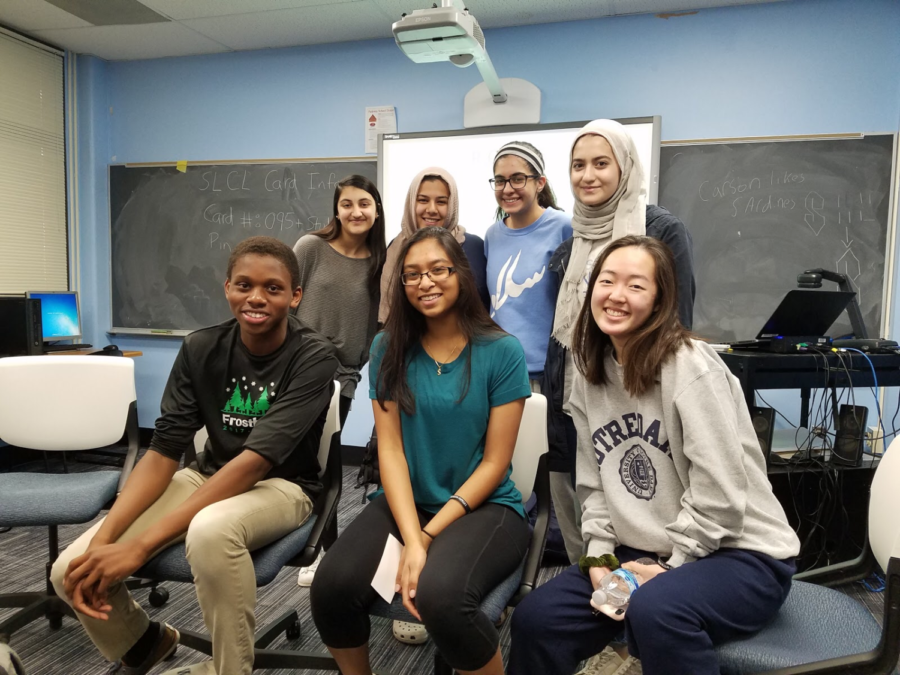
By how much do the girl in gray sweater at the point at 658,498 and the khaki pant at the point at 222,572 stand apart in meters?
0.59

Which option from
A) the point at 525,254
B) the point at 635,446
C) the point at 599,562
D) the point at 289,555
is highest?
the point at 525,254

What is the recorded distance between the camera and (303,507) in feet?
4.84

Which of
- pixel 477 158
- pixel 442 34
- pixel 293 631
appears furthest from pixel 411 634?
pixel 477 158

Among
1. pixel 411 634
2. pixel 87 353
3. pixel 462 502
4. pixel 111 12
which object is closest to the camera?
pixel 462 502

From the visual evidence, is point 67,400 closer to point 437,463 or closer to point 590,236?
point 437,463

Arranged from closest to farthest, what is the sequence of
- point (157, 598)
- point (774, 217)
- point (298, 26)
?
1. point (157, 598)
2. point (774, 217)
3. point (298, 26)

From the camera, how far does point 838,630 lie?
1.04m

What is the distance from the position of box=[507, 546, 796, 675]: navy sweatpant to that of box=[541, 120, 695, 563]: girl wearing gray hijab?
54 cm

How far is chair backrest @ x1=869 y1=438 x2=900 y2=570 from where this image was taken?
109 cm

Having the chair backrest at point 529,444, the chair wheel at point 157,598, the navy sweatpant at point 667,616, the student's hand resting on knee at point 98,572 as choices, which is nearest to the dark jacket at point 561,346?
the chair backrest at point 529,444

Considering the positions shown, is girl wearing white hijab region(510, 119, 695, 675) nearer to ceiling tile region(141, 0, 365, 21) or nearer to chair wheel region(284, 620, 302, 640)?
chair wheel region(284, 620, 302, 640)

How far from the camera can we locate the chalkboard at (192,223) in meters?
3.72

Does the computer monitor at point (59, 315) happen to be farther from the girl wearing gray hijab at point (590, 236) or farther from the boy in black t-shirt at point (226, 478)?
the girl wearing gray hijab at point (590, 236)

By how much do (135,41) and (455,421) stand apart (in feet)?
11.9
